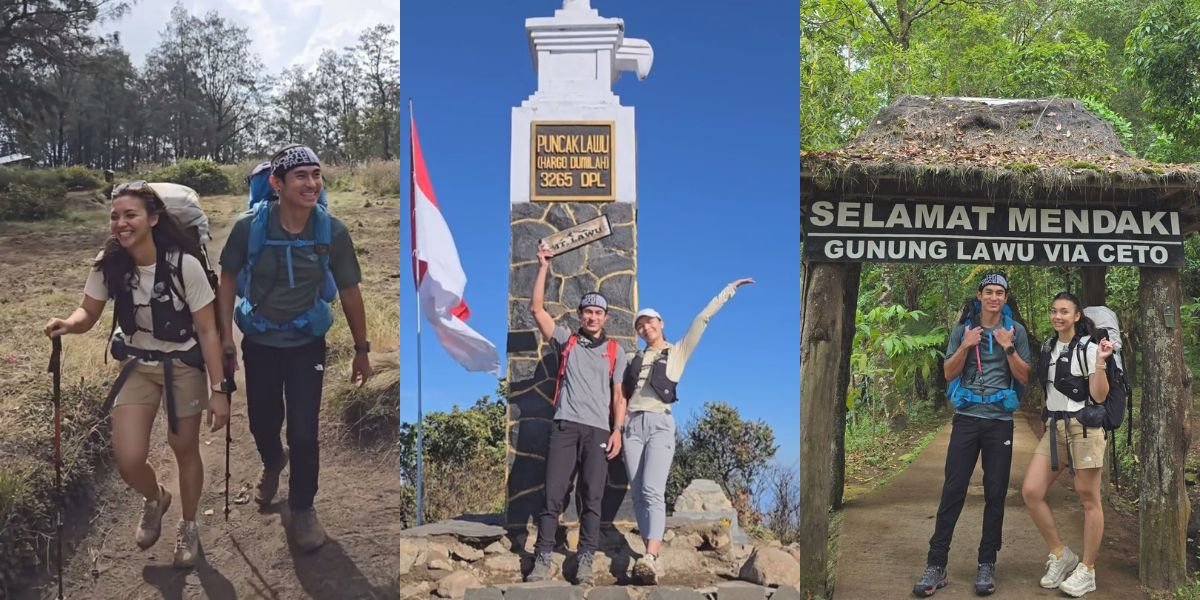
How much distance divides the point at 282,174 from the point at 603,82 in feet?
6.72

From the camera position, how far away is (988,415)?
607 centimetres

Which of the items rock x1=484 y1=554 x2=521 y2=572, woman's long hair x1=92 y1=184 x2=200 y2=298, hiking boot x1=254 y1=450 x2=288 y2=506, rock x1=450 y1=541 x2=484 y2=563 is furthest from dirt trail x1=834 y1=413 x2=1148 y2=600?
woman's long hair x1=92 y1=184 x2=200 y2=298

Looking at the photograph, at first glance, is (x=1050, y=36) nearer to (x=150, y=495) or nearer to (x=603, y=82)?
(x=603, y=82)

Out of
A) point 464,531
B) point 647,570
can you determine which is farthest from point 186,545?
point 647,570

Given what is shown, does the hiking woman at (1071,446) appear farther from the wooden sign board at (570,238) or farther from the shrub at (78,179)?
the shrub at (78,179)

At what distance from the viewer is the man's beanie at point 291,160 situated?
5742 millimetres

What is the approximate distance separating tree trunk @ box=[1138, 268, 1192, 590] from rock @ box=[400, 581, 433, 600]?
4.49 meters

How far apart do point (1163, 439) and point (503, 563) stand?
4.24m

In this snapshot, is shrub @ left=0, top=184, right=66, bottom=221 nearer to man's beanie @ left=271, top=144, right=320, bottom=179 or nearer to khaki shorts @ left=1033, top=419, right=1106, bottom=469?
man's beanie @ left=271, top=144, right=320, bottom=179

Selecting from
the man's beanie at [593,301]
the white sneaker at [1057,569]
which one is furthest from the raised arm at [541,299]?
the white sneaker at [1057,569]

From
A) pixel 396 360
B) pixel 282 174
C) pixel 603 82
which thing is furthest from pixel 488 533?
pixel 603 82

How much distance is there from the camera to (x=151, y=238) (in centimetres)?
557

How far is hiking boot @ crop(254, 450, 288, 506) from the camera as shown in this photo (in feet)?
18.6

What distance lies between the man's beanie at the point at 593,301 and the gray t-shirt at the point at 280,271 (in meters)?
1.47
